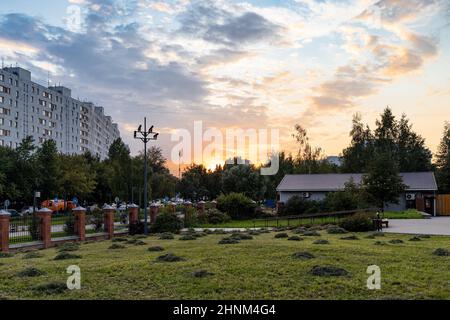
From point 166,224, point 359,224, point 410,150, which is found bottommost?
→ point 166,224

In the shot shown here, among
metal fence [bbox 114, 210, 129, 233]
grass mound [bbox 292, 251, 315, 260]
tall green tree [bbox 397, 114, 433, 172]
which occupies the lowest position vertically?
metal fence [bbox 114, 210, 129, 233]

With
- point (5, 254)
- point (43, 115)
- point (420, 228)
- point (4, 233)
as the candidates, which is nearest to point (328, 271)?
point (5, 254)

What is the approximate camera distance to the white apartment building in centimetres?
7525

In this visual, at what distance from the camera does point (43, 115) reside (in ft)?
284

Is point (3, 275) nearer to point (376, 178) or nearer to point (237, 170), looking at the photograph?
point (376, 178)

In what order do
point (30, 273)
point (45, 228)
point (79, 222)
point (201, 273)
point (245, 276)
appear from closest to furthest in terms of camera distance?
point (245, 276), point (201, 273), point (30, 273), point (45, 228), point (79, 222)

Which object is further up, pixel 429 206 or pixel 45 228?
pixel 45 228

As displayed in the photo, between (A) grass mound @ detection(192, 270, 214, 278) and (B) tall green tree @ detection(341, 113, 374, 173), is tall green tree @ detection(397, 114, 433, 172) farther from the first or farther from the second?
(A) grass mound @ detection(192, 270, 214, 278)

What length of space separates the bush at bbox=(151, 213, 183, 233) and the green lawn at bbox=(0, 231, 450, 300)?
13.1 meters

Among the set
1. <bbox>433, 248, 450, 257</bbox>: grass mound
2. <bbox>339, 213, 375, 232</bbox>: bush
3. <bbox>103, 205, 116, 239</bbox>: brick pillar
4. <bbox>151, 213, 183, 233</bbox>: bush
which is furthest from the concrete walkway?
<bbox>103, 205, 116, 239</bbox>: brick pillar

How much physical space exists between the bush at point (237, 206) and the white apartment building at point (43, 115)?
158 ft

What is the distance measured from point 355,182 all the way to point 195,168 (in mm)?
37321

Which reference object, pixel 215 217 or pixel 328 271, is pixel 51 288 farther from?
pixel 215 217
